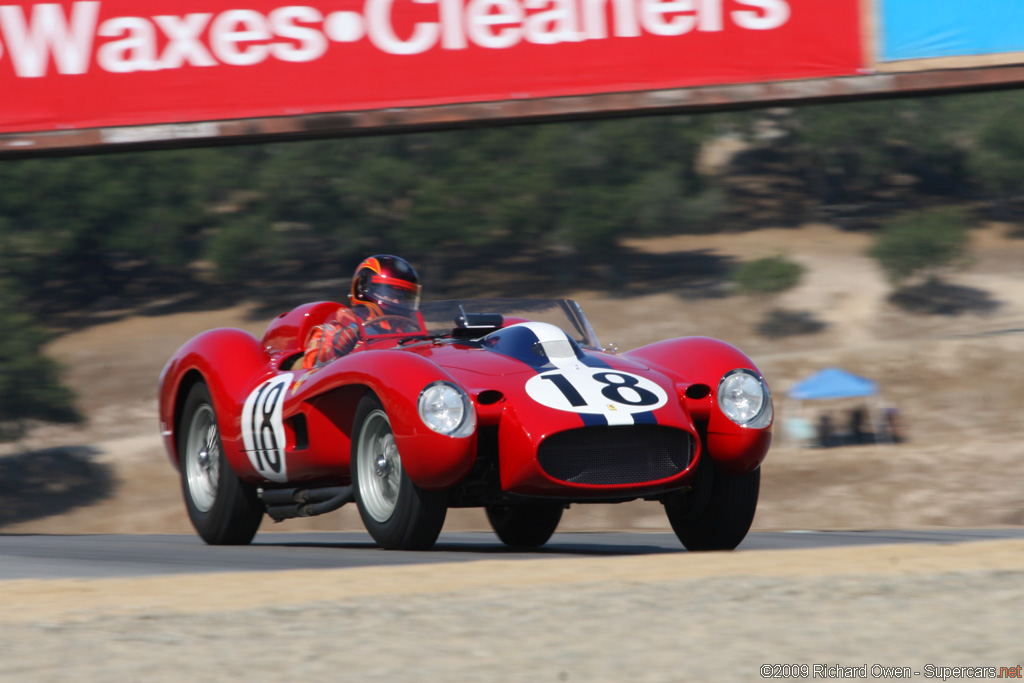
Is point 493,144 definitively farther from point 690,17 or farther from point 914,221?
point 690,17

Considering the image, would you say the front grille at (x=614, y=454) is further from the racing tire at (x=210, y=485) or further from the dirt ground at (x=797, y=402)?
the dirt ground at (x=797, y=402)

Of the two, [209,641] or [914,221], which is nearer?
[209,641]

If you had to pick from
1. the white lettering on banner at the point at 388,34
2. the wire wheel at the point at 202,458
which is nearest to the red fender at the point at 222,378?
the wire wheel at the point at 202,458

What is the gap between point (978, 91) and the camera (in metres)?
13.1

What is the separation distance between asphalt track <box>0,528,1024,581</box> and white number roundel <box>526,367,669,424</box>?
79 centimetres

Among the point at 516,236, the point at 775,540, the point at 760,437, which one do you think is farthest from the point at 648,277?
the point at 760,437

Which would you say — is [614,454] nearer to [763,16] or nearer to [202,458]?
[202,458]

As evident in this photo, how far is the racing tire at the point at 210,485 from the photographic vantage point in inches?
314

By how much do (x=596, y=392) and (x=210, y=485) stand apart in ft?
10.6

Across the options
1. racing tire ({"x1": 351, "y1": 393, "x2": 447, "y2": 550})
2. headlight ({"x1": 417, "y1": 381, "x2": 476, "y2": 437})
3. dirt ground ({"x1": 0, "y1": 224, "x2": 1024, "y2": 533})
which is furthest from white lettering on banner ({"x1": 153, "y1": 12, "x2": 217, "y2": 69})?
headlight ({"x1": 417, "y1": 381, "x2": 476, "y2": 437})

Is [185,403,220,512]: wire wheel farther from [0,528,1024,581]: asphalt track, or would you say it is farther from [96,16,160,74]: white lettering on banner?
[96,16,160,74]: white lettering on banner

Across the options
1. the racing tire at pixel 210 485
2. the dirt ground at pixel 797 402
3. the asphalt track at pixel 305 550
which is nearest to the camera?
the asphalt track at pixel 305 550

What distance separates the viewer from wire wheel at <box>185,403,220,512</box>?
8.32 m

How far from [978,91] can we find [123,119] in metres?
8.05
